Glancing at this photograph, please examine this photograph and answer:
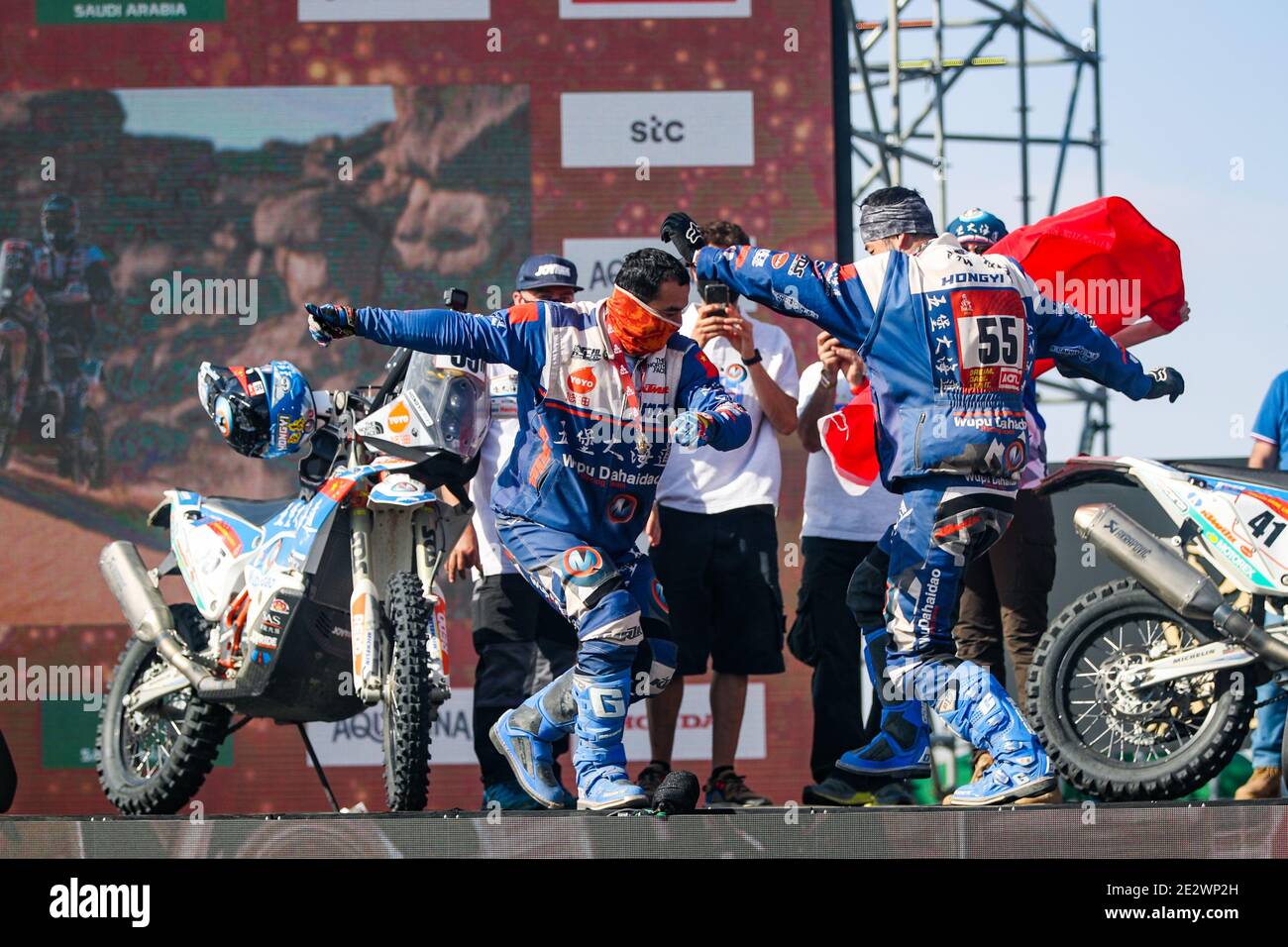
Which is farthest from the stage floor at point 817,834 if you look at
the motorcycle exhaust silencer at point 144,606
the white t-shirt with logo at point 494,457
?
the white t-shirt with logo at point 494,457

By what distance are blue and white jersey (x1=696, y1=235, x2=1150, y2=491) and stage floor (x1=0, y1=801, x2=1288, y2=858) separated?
0.97 meters

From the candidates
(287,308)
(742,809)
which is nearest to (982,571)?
(742,809)

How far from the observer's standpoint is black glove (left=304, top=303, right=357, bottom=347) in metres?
4.61

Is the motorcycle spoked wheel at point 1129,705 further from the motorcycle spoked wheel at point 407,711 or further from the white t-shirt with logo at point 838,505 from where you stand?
the motorcycle spoked wheel at point 407,711

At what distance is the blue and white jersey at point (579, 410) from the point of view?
488cm

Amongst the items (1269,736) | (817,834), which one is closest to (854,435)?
(817,834)

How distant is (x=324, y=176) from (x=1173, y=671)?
403 cm

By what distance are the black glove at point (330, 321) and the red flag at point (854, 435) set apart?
1.58 metres

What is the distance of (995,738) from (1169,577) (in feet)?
2.41

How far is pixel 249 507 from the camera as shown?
5.93 meters

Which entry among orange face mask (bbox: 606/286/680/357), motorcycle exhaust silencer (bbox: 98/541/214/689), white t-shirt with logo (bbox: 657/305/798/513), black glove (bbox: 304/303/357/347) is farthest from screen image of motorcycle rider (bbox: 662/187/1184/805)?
motorcycle exhaust silencer (bbox: 98/541/214/689)

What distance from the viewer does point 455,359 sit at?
543 cm
